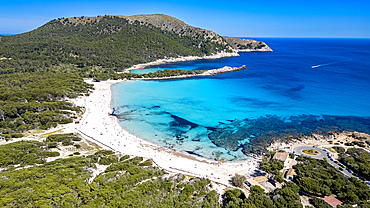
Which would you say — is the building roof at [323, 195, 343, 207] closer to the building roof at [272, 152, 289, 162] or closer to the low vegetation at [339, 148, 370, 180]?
the building roof at [272, 152, 289, 162]

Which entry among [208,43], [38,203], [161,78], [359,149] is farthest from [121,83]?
[208,43]

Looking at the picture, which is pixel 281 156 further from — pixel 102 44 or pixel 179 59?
pixel 102 44

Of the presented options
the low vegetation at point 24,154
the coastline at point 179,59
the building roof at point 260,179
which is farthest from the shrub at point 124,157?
the coastline at point 179,59

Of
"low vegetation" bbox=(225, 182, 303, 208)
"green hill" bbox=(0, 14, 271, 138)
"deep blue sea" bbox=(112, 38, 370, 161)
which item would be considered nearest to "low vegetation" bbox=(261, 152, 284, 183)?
"low vegetation" bbox=(225, 182, 303, 208)

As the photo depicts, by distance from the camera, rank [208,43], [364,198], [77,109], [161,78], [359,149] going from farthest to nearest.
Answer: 1. [208,43]
2. [161,78]
3. [77,109]
4. [359,149]
5. [364,198]

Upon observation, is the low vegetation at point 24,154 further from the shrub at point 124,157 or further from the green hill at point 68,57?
the shrub at point 124,157

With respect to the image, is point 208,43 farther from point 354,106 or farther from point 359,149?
point 359,149
